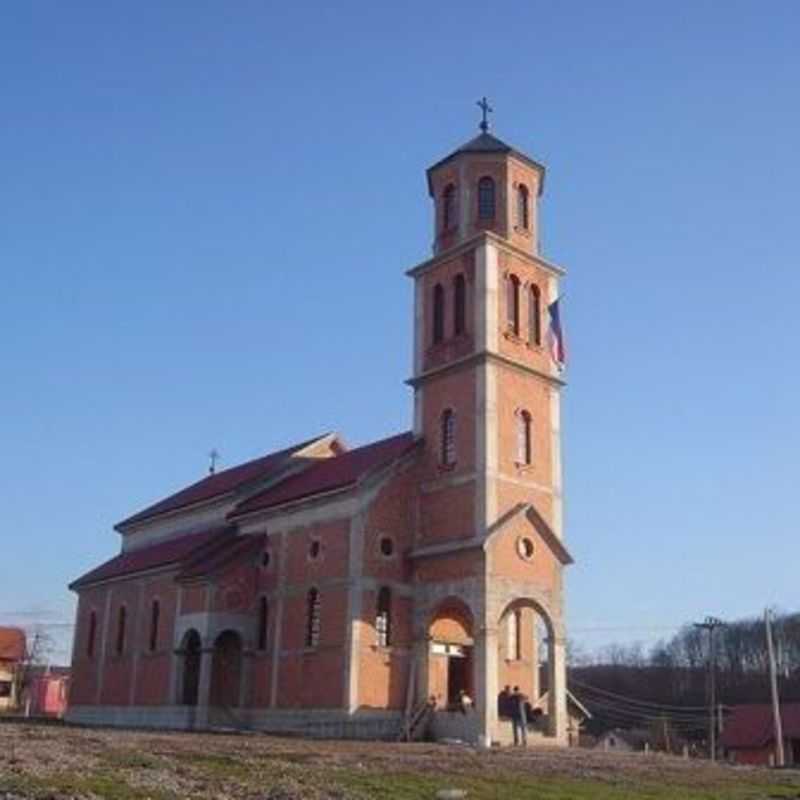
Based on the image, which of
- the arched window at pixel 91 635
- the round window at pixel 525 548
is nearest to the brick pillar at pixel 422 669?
the round window at pixel 525 548

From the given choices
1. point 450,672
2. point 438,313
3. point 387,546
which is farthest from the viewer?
point 438,313

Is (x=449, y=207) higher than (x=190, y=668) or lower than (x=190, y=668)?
higher

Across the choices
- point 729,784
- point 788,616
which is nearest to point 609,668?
point 788,616

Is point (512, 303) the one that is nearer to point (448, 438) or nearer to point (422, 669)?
point (448, 438)

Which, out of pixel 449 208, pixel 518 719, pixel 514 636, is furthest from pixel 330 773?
pixel 449 208

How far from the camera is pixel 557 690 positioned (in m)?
35.2

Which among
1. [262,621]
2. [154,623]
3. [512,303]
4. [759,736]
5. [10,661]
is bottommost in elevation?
[759,736]

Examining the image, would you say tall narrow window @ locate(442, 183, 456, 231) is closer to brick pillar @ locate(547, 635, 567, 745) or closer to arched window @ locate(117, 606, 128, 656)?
brick pillar @ locate(547, 635, 567, 745)

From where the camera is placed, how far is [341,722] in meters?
34.4

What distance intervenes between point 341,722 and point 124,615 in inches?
654

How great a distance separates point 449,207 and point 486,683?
1819cm

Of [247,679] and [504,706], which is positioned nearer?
[504,706]

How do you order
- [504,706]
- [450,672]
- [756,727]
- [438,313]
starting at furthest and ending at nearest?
[756,727] < [438,313] < [450,672] < [504,706]

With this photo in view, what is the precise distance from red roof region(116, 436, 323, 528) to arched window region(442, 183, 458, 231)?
13018 millimetres
